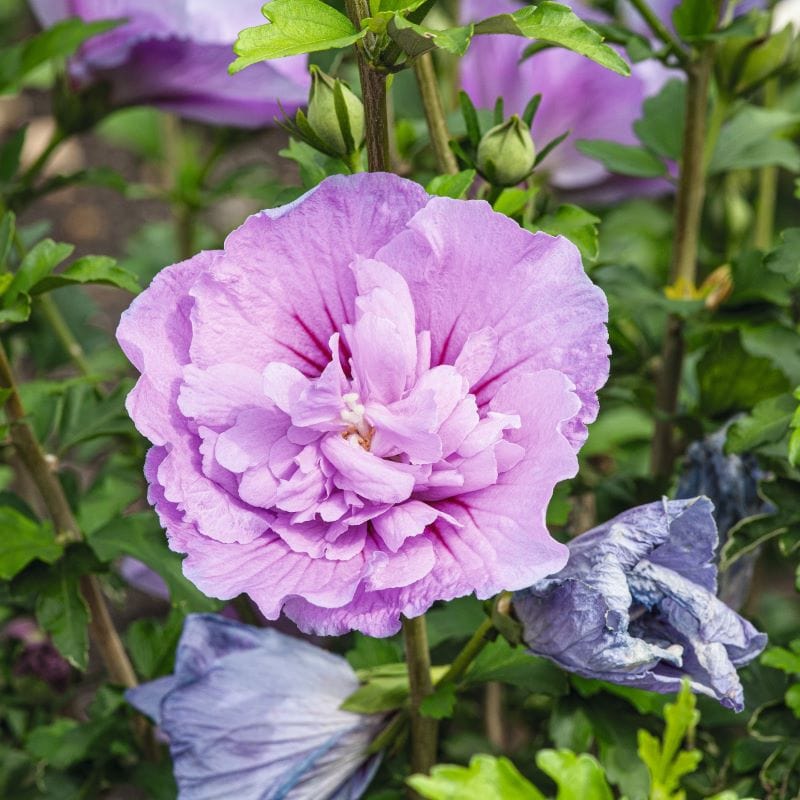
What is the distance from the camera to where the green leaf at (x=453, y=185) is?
2.71ft

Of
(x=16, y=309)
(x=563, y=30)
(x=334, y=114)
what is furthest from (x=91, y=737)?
(x=563, y=30)

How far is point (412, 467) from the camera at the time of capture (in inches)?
29.5

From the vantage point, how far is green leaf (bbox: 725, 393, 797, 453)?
0.97 metres

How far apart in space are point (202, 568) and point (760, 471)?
56 cm

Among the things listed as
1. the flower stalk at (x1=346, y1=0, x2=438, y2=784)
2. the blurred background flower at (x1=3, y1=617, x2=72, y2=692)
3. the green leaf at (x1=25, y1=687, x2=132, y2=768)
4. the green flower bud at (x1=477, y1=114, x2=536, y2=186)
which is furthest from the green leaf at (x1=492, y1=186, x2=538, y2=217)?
the blurred background flower at (x1=3, y1=617, x2=72, y2=692)

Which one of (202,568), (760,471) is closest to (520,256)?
(202,568)

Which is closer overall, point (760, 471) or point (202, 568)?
point (202, 568)

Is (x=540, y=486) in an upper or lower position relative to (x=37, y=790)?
upper

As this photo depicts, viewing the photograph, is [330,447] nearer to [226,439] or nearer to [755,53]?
[226,439]

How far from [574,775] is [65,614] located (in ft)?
1.80

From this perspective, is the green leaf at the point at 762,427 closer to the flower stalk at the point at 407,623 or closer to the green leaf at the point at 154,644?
the flower stalk at the point at 407,623

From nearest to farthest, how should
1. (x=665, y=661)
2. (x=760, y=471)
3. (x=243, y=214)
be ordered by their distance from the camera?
(x=665, y=661), (x=760, y=471), (x=243, y=214)

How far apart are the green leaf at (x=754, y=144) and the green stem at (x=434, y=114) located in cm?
43

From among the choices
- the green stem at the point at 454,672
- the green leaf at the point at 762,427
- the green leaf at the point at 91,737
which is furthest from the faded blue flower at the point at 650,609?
the green leaf at the point at 91,737
